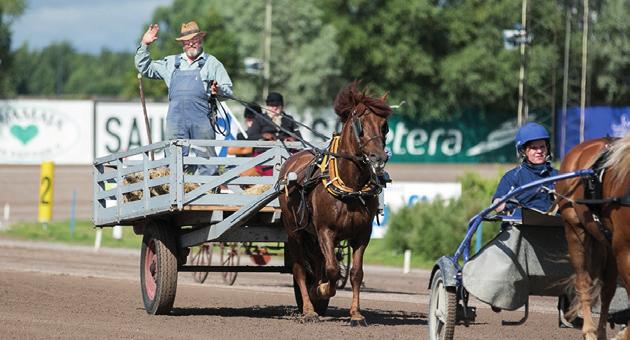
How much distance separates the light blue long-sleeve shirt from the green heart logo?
96.6ft

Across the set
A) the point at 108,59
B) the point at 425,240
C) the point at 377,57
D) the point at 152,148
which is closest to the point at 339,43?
the point at 377,57

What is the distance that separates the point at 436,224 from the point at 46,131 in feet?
70.9

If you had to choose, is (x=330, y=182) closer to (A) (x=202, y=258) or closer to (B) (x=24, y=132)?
(A) (x=202, y=258)

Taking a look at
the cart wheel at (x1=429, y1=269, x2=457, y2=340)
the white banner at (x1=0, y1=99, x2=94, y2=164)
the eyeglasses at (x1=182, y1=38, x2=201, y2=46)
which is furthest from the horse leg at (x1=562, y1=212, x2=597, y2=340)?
the white banner at (x1=0, y1=99, x2=94, y2=164)

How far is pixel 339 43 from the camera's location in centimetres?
5850

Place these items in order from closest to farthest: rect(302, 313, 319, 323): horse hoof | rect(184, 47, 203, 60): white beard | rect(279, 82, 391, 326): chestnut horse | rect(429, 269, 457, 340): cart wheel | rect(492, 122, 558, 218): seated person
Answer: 1. rect(429, 269, 457, 340): cart wheel
2. rect(492, 122, 558, 218): seated person
3. rect(279, 82, 391, 326): chestnut horse
4. rect(302, 313, 319, 323): horse hoof
5. rect(184, 47, 203, 60): white beard

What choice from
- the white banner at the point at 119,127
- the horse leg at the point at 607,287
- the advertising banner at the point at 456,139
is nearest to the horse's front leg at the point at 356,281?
the horse leg at the point at 607,287

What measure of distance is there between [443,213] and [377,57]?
3494 cm

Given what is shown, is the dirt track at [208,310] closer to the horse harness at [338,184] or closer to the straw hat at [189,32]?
the horse harness at [338,184]

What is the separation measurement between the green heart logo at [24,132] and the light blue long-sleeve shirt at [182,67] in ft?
96.6

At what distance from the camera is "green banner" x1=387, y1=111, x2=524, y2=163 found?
183ft

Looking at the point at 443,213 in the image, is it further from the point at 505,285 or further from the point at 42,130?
the point at 42,130

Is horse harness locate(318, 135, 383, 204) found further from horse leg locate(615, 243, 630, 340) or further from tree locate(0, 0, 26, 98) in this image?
tree locate(0, 0, 26, 98)

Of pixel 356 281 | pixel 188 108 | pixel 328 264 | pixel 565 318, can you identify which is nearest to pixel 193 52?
pixel 188 108
